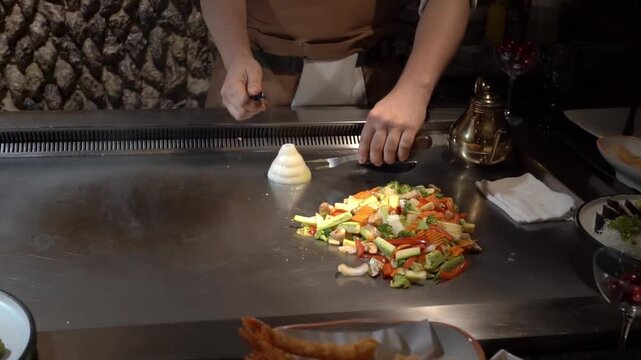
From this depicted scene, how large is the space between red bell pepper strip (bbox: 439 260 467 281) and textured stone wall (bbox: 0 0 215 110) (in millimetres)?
2258

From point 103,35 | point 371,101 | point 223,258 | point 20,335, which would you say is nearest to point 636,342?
point 223,258

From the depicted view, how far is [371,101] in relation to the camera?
227cm

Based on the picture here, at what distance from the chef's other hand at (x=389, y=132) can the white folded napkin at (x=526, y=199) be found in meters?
0.22

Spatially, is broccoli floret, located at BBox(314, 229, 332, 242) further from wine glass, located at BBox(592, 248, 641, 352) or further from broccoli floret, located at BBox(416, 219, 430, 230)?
wine glass, located at BBox(592, 248, 641, 352)

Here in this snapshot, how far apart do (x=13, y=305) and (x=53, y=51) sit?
247 centimetres

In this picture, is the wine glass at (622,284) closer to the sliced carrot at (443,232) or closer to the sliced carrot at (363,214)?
the sliced carrot at (443,232)

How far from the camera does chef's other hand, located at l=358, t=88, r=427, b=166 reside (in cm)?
168

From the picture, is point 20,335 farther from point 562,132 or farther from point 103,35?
point 103,35

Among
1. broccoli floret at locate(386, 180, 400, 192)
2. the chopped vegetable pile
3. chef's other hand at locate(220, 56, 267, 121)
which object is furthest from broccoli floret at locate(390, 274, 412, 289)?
chef's other hand at locate(220, 56, 267, 121)

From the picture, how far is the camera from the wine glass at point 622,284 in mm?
1080

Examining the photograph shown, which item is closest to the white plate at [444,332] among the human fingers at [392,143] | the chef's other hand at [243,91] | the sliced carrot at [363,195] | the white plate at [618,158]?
the sliced carrot at [363,195]

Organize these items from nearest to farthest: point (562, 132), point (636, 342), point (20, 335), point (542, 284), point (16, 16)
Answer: point (20, 335) < point (636, 342) < point (542, 284) < point (562, 132) < point (16, 16)

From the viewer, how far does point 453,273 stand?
1367 mm

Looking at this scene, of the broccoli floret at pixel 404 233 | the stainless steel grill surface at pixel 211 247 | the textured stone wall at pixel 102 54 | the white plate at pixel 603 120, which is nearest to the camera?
the stainless steel grill surface at pixel 211 247
